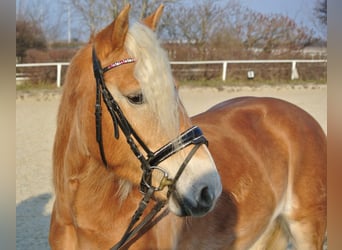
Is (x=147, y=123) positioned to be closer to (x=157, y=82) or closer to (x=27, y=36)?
(x=157, y=82)

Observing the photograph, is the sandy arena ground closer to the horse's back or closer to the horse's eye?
the horse's back

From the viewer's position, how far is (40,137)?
6.97 m

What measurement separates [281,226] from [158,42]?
1729mm

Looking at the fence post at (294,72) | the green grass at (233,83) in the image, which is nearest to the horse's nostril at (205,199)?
the green grass at (233,83)

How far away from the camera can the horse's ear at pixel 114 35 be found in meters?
1.35

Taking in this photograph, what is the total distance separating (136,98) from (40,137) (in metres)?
5.98

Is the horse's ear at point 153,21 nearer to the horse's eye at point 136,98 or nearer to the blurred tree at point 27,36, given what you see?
the horse's eye at point 136,98

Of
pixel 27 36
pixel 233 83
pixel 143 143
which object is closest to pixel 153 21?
pixel 143 143

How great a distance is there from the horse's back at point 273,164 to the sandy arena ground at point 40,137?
1292 millimetres

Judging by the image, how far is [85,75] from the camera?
149 centimetres

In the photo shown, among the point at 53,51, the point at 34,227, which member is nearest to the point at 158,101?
the point at 34,227
